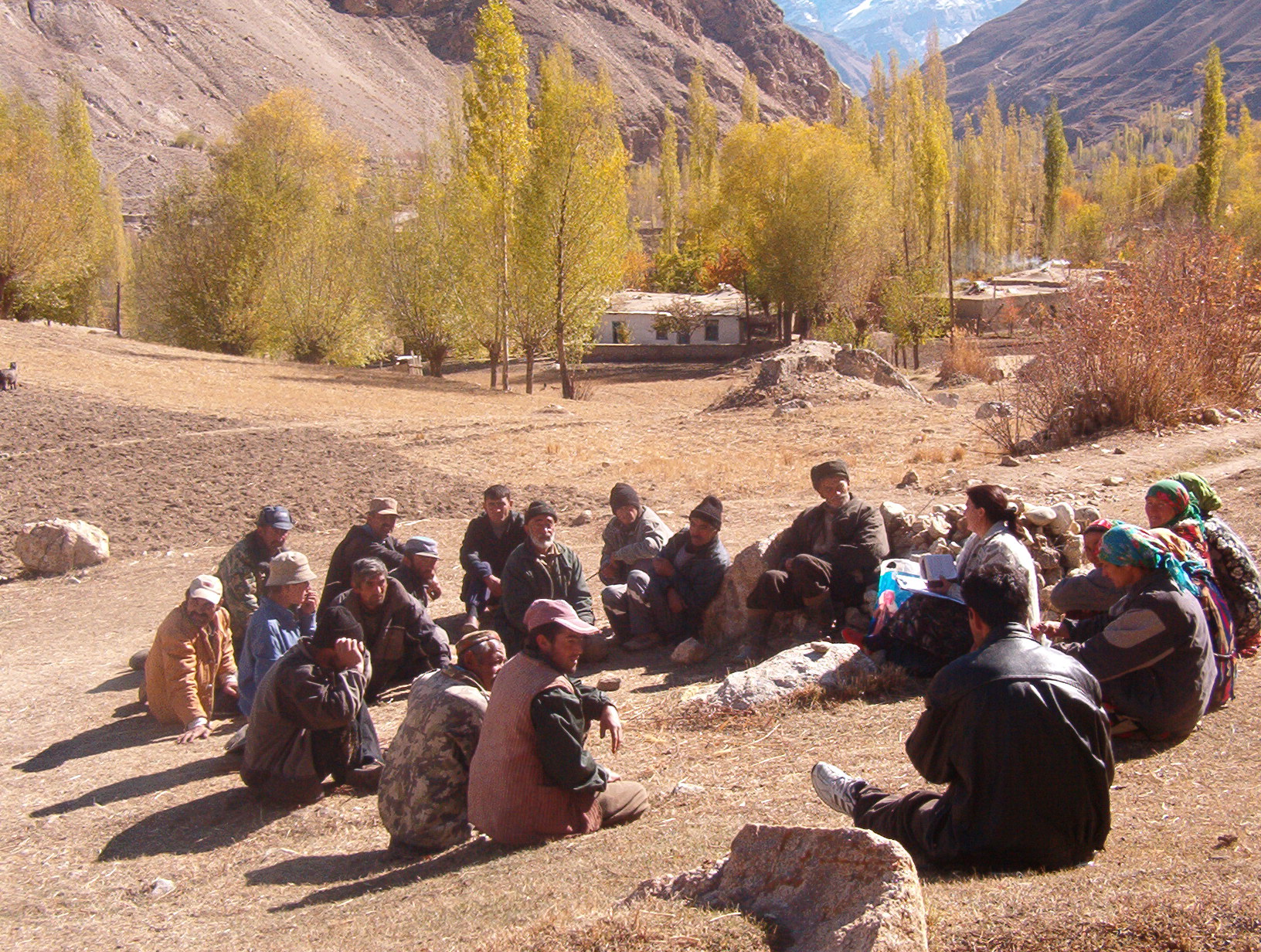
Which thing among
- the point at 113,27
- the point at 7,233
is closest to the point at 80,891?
the point at 7,233

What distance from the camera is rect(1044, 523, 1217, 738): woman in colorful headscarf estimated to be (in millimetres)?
4426

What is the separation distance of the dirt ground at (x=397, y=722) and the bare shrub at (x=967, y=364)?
531 inches

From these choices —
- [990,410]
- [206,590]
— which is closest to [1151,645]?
[206,590]

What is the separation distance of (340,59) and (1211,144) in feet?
337

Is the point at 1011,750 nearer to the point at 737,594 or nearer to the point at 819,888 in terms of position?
the point at 819,888

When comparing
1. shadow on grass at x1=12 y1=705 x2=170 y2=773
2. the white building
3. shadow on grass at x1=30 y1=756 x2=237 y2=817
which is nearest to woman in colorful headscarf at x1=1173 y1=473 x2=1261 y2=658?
shadow on grass at x1=30 y1=756 x2=237 y2=817

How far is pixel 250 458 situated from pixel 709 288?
4697 cm

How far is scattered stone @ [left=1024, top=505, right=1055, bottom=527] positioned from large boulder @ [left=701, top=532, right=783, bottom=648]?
5.91 feet

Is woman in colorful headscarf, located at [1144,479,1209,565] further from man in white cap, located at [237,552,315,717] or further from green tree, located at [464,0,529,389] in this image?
green tree, located at [464,0,529,389]

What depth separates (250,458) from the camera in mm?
15312

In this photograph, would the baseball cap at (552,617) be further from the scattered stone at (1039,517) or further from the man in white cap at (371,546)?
the scattered stone at (1039,517)

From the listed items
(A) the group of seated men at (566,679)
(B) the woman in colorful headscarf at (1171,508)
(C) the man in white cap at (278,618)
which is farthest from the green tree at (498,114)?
(B) the woman in colorful headscarf at (1171,508)

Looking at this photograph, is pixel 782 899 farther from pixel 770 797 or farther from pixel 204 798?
pixel 204 798

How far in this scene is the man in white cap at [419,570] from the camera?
771 centimetres
